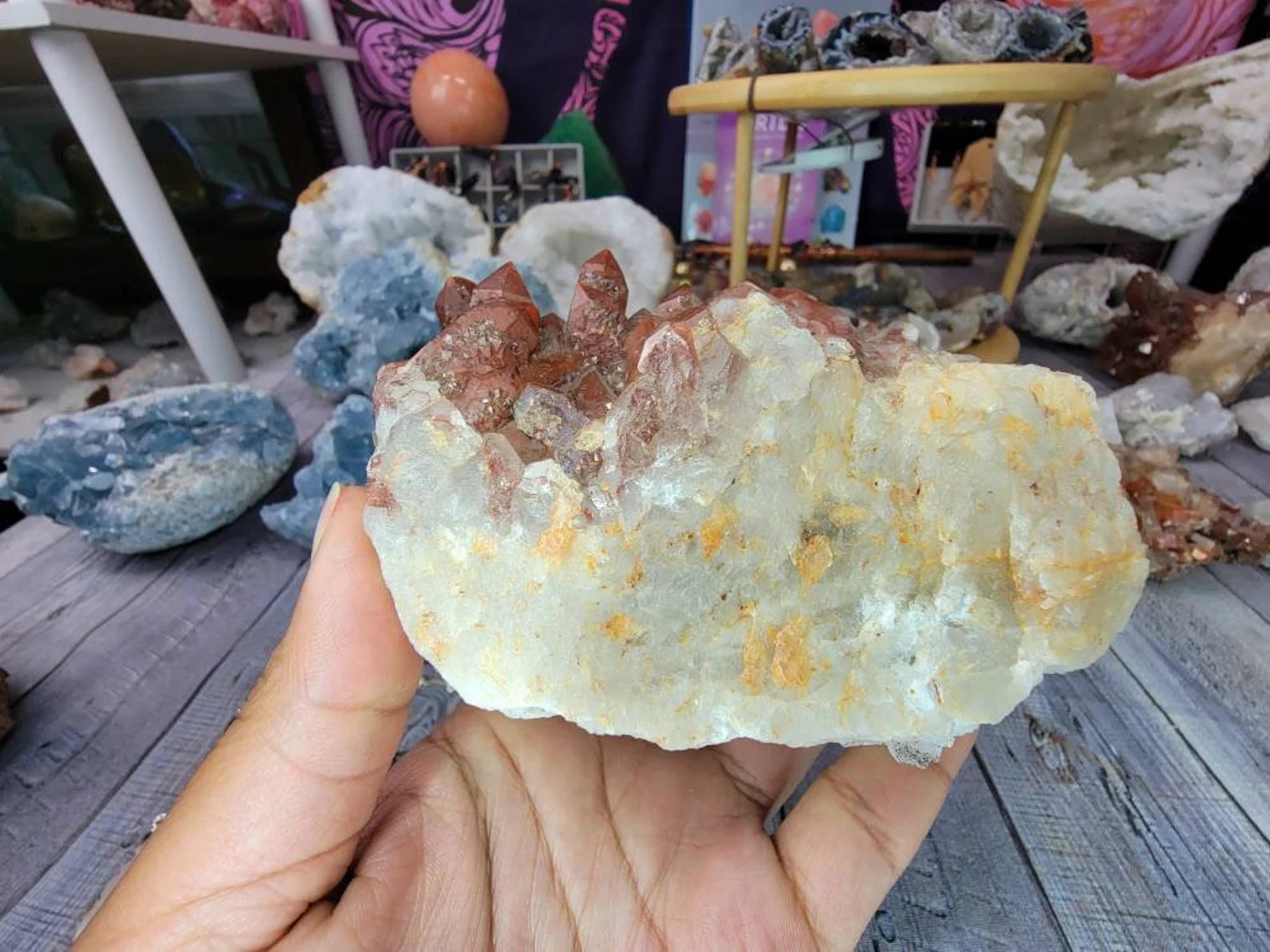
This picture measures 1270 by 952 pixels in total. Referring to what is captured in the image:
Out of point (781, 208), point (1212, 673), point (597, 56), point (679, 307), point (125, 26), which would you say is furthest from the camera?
point (597, 56)

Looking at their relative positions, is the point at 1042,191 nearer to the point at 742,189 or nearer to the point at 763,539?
the point at 742,189

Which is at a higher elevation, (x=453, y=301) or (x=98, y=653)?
(x=453, y=301)

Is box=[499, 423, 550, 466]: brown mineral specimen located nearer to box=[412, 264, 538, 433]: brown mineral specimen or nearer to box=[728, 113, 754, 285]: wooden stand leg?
box=[412, 264, 538, 433]: brown mineral specimen

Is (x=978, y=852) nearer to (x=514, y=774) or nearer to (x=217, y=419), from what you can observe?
(x=514, y=774)

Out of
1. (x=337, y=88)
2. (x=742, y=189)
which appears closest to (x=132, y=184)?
(x=337, y=88)

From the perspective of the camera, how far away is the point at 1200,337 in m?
1.63

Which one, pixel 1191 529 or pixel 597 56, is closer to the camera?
pixel 1191 529

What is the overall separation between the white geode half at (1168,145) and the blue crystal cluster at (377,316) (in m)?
1.47

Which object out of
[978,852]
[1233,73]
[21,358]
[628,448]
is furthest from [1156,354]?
[21,358]

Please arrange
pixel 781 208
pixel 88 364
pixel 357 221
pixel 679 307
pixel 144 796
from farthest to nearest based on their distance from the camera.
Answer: pixel 781 208 → pixel 88 364 → pixel 357 221 → pixel 144 796 → pixel 679 307

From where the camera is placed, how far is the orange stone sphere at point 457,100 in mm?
2238

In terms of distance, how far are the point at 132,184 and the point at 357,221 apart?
0.49 meters

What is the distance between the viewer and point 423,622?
552 mm

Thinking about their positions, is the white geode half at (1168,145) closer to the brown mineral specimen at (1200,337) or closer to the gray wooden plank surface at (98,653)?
the brown mineral specimen at (1200,337)
